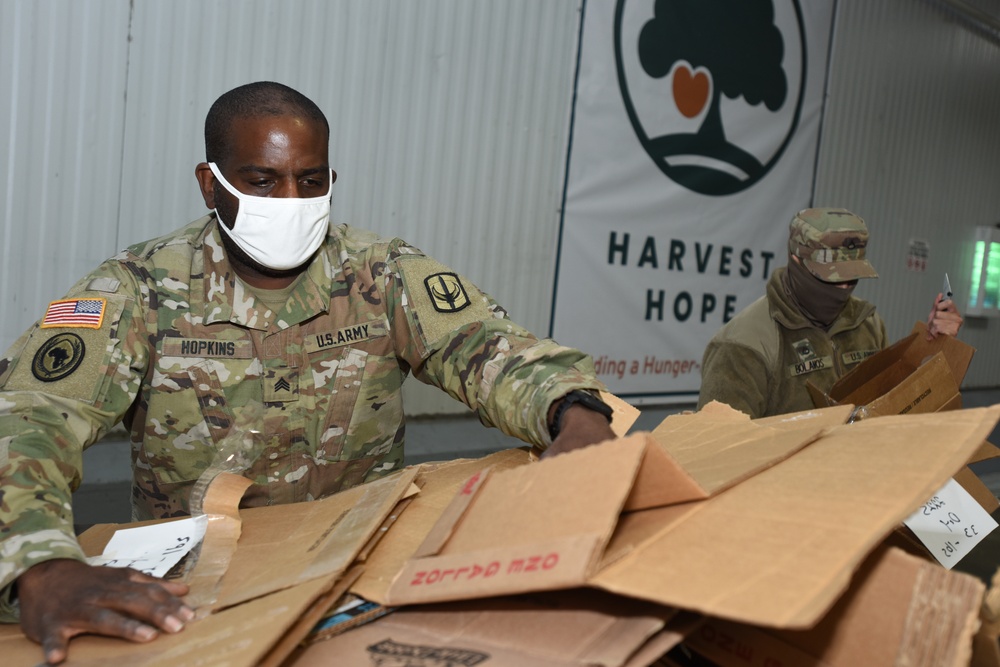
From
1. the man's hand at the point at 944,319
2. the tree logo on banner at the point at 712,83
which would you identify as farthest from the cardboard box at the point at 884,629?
the tree logo on banner at the point at 712,83

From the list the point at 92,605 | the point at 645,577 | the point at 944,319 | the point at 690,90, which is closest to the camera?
the point at 645,577

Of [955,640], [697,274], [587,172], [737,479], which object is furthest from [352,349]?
[697,274]

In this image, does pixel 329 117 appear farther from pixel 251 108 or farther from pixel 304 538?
pixel 304 538

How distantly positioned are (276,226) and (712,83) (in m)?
3.84

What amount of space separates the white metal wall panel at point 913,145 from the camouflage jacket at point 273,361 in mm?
4797

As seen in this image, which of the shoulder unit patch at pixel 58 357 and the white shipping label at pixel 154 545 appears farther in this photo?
the shoulder unit patch at pixel 58 357

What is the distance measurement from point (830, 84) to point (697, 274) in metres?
1.79

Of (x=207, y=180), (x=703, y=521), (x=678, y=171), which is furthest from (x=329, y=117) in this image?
(x=703, y=521)

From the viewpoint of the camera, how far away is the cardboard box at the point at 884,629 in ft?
2.14

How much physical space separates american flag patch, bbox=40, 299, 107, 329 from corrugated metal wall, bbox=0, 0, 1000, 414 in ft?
5.39

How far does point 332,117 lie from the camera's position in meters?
3.37

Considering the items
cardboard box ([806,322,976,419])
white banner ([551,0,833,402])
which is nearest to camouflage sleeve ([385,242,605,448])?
cardboard box ([806,322,976,419])

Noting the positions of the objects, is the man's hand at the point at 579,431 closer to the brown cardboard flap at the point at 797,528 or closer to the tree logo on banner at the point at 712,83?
the brown cardboard flap at the point at 797,528

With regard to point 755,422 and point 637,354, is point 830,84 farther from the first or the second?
point 755,422
